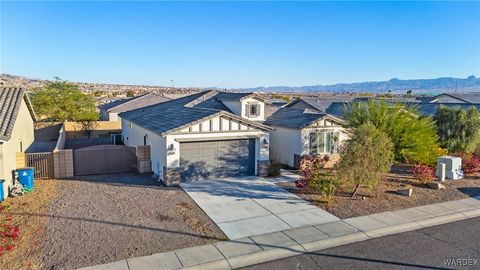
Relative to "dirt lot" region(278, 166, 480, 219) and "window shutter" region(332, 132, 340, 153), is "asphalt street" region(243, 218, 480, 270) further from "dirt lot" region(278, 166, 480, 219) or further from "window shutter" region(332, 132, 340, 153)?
"window shutter" region(332, 132, 340, 153)

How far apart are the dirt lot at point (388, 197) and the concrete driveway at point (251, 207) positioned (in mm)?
597

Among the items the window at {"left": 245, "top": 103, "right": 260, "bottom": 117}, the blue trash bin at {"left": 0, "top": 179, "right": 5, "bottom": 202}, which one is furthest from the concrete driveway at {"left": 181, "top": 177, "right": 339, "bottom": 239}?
the window at {"left": 245, "top": 103, "right": 260, "bottom": 117}

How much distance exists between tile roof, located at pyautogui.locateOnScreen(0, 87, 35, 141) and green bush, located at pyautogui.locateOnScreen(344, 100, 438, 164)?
16562 mm

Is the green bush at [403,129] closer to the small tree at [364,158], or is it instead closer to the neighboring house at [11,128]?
the small tree at [364,158]

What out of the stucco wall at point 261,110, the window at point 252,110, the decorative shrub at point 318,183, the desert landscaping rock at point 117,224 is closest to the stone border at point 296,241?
the desert landscaping rock at point 117,224

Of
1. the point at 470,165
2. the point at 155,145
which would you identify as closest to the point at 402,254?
the point at 155,145

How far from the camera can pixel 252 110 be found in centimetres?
2392

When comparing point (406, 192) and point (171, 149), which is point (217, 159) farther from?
point (406, 192)

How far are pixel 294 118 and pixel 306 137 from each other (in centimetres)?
238

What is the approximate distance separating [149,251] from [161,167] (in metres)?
7.58

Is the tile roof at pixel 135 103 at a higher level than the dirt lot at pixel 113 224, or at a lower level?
higher

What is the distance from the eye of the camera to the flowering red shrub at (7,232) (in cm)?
914

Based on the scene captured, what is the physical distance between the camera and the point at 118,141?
28.9 metres

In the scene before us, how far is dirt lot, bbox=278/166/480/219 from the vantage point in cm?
1292
